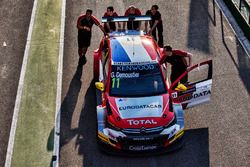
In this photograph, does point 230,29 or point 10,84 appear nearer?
point 10,84

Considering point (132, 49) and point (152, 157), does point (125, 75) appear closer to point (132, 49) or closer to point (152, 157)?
point (132, 49)

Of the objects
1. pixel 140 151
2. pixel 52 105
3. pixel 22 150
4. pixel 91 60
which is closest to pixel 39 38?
pixel 91 60

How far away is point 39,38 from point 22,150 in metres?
5.40

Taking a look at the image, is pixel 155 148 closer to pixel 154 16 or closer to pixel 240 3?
pixel 154 16

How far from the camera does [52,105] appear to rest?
15.1 m

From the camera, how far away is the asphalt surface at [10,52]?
14797 millimetres

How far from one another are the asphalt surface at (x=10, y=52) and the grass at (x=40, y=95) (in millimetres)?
311

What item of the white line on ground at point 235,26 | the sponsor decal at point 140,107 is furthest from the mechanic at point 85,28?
the white line on ground at point 235,26

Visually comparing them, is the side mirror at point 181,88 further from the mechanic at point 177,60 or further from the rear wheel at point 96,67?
the rear wheel at point 96,67

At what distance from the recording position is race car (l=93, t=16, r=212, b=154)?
1295 centimetres

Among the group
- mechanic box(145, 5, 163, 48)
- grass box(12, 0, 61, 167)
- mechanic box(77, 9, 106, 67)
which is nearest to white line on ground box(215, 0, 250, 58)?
mechanic box(145, 5, 163, 48)

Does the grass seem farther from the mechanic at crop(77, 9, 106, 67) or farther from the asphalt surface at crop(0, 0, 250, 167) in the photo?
the mechanic at crop(77, 9, 106, 67)

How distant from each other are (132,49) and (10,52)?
4883mm

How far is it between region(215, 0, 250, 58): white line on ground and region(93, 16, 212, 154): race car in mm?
3938
